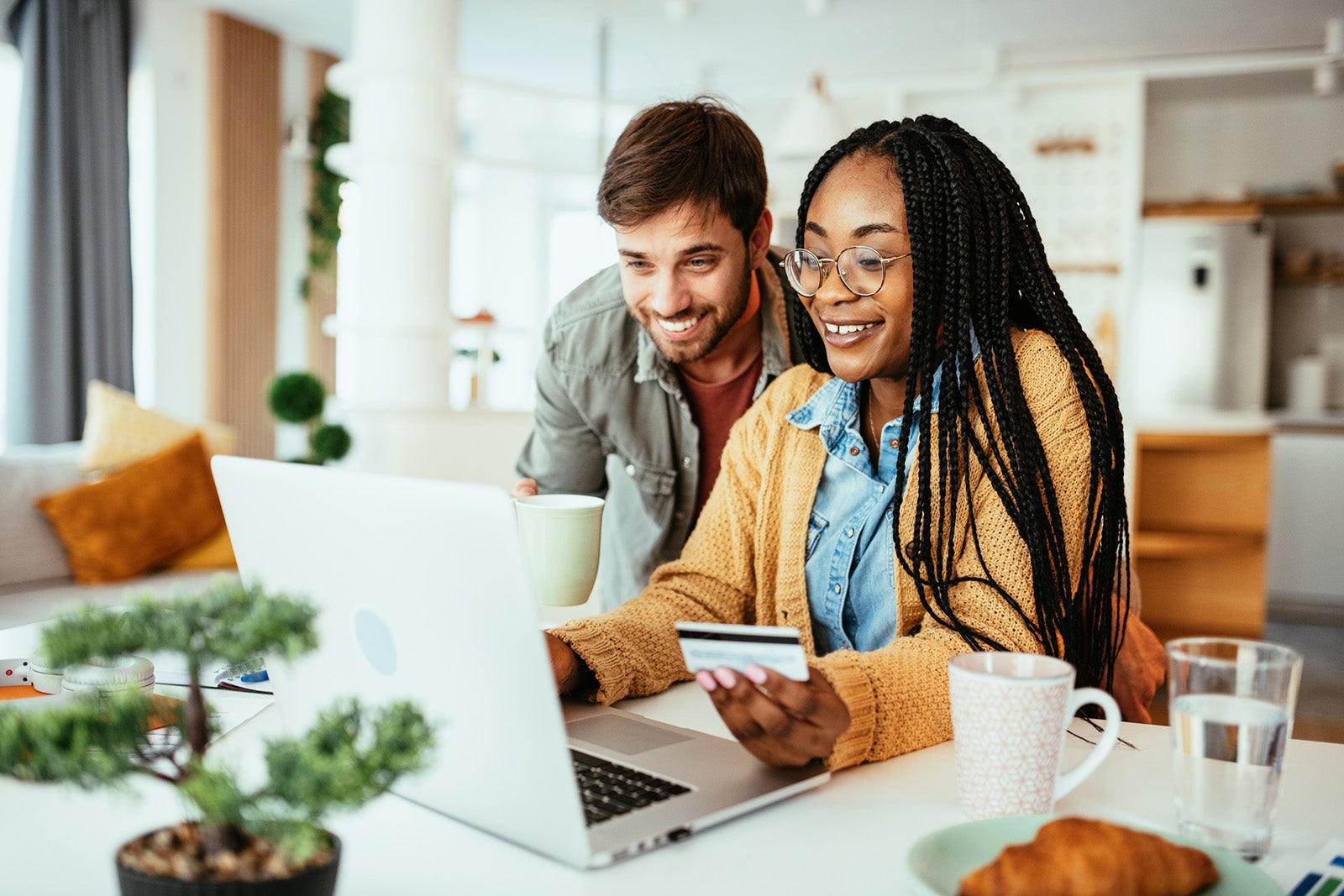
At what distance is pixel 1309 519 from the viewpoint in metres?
5.49

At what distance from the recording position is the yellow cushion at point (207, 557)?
3.57 m

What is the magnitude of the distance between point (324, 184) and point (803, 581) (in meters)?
6.01

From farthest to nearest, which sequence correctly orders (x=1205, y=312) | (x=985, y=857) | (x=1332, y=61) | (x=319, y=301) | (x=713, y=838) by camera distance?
(x=319, y=301) < (x=1205, y=312) < (x=1332, y=61) < (x=713, y=838) < (x=985, y=857)

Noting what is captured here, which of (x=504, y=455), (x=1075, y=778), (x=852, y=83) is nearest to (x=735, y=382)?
(x=1075, y=778)

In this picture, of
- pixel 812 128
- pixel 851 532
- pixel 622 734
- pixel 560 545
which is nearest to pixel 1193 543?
pixel 812 128

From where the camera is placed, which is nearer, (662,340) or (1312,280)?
(662,340)

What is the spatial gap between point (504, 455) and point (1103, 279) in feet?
11.9

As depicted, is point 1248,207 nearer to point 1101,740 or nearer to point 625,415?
point 625,415

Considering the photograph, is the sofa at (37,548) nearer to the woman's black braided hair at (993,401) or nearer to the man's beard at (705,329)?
the man's beard at (705,329)

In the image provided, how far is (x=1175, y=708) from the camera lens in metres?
0.80

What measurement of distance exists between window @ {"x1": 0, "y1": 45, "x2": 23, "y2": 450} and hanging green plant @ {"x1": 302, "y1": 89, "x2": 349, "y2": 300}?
1.74 m

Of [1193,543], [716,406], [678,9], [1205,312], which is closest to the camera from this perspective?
[716,406]

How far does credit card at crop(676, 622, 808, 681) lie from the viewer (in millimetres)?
783

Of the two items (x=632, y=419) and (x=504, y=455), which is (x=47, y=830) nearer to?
(x=632, y=419)
